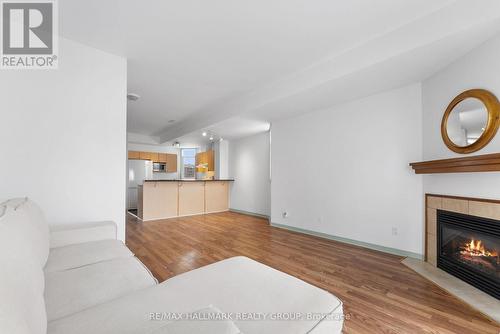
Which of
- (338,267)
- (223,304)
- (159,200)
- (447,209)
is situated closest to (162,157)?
(159,200)

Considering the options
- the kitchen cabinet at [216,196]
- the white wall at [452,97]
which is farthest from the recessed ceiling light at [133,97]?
the white wall at [452,97]

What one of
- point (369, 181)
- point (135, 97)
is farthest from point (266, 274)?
point (135, 97)

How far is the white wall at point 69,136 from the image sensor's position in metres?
2.01

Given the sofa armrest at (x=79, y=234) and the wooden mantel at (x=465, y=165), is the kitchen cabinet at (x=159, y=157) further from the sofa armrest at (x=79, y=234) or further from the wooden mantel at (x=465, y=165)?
the wooden mantel at (x=465, y=165)

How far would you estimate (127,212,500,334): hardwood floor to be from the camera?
1621mm

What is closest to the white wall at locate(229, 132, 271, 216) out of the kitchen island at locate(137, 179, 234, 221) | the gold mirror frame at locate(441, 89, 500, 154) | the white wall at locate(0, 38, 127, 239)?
the kitchen island at locate(137, 179, 234, 221)

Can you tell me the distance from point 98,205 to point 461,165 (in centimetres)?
384

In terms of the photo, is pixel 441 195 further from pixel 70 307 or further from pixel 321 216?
pixel 70 307

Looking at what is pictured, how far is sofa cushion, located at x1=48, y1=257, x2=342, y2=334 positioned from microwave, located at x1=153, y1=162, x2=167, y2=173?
283 inches

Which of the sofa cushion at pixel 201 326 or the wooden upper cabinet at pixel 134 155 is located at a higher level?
the wooden upper cabinet at pixel 134 155

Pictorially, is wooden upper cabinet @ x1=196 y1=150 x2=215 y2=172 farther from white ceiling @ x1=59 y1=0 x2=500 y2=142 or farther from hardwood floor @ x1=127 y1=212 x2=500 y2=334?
white ceiling @ x1=59 y1=0 x2=500 y2=142

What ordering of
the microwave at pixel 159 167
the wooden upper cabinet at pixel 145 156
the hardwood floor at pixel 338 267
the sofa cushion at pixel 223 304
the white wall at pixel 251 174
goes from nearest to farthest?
the sofa cushion at pixel 223 304 < the hardwood floor at pixel 338 267 < the white wall at pixel 251 174 < the wooden upper cabinet at pixel 145 156 < the microwave at pixel 159 167

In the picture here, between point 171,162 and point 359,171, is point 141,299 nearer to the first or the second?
point 359,171

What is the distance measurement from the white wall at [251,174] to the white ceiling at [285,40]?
100 inches
